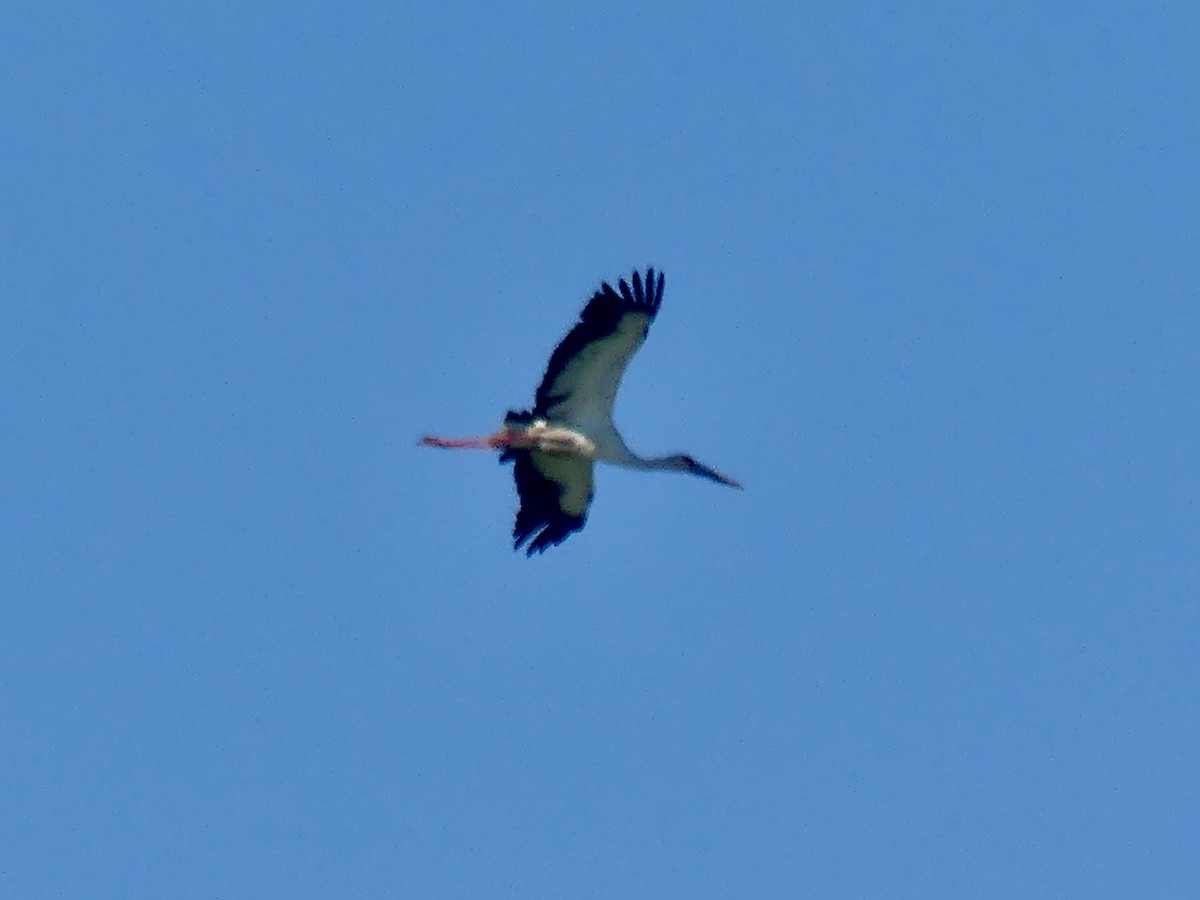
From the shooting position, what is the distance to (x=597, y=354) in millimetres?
37062

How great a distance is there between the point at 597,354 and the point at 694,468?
2745mm

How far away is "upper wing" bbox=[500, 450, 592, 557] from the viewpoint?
38125 mm

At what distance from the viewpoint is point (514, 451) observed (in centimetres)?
3806

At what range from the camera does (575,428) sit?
3778 centimetres

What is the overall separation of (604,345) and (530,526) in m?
2.66

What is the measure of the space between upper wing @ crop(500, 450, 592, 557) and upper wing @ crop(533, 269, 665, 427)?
25.7 inches

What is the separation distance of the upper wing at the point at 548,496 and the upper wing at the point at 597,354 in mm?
652

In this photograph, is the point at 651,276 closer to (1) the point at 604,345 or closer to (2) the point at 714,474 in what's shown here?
(1) the point at 604,345

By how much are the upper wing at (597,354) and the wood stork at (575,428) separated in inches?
0.4

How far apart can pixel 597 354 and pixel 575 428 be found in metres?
1.13

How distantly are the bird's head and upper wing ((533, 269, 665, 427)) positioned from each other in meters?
1.48

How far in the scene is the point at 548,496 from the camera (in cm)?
3838

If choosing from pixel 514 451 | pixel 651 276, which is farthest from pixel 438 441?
pixel 651 276

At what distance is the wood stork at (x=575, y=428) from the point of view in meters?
36.8
